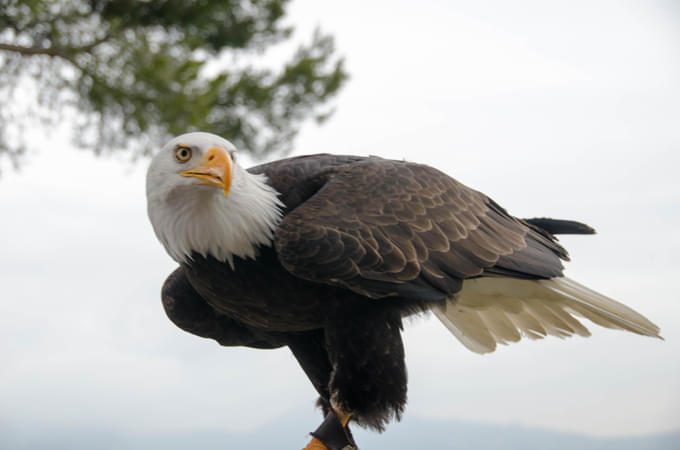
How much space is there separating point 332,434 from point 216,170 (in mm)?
1017

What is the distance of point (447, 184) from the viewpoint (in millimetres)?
2689

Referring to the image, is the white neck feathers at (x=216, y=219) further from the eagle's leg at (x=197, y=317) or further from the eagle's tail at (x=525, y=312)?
the eagle's tail at (x=525, y=312)

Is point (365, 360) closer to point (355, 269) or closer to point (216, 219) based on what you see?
point (355, 269)

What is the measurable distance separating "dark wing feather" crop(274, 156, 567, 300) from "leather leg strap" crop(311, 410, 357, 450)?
54cm

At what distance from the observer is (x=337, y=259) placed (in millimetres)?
2150

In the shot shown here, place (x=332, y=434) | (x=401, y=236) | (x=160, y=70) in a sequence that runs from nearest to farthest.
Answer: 1. (x=401, y=236)
2. (x=332, y=434)
3. (x=160, y=70)

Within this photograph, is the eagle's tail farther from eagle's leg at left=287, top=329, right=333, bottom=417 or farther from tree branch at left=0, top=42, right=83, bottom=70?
tree branch at left=0, top=42, right=83, bottom=70

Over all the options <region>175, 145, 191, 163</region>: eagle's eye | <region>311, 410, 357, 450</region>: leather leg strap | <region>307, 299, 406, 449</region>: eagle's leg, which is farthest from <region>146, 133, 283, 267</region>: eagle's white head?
<region>311, 410, 357, 450</region>: leather leg strap

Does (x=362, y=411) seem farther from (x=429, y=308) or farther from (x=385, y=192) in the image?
(x=385, y=192)

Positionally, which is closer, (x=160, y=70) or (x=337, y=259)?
(x=337, y=259)

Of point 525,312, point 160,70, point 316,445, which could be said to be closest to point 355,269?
point 316,445

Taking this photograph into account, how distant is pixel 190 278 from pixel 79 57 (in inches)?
186

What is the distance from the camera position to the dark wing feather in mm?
2172

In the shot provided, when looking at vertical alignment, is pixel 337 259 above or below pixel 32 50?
below
